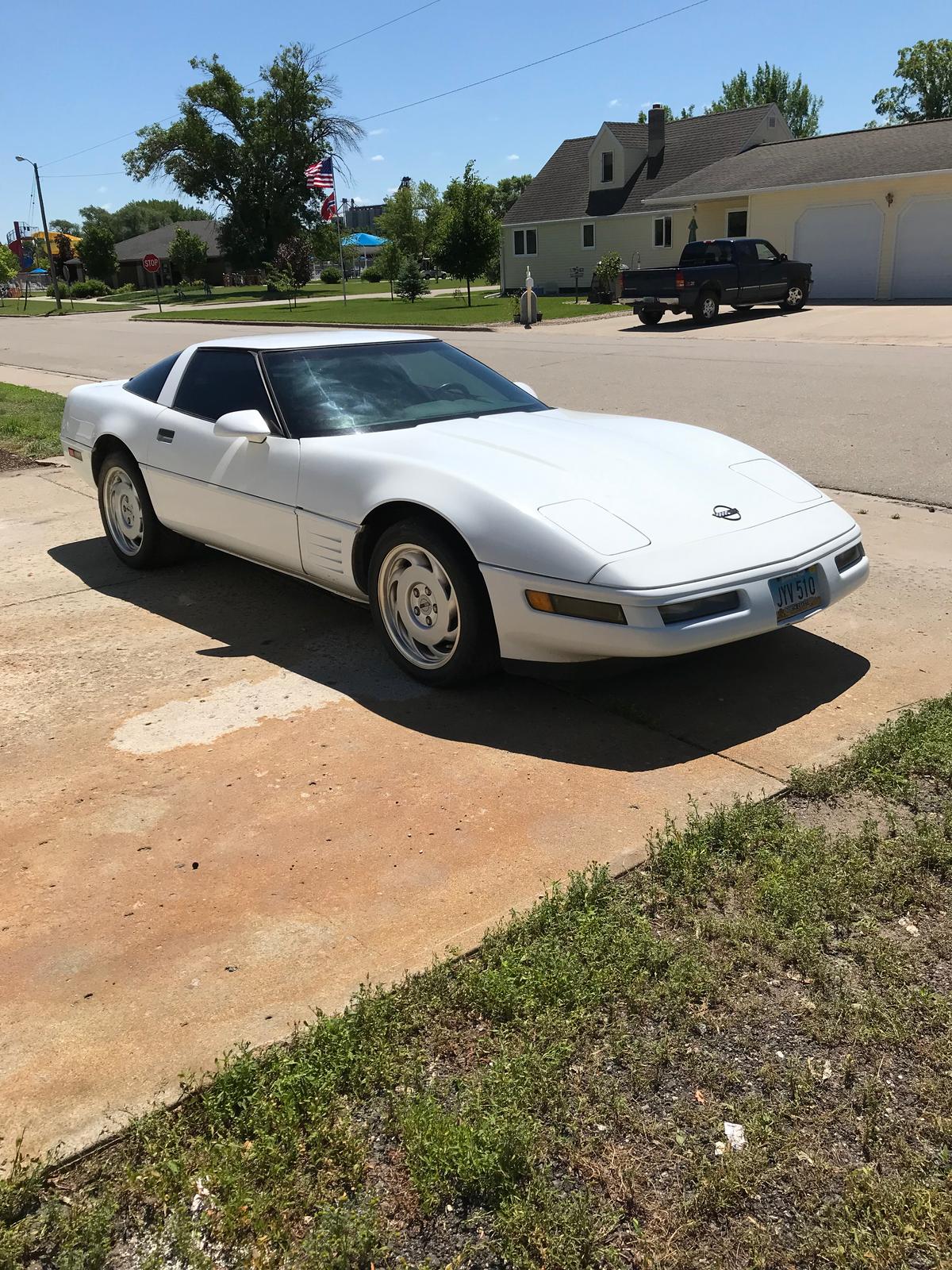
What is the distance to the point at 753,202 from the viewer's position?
109 feet

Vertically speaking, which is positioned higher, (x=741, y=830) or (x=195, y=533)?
(x=195, y=533)

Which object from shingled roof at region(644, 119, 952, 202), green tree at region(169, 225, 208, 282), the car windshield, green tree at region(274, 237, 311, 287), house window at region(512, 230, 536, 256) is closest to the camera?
the car windshield

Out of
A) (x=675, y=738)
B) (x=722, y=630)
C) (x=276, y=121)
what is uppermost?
(x=276, y=121)

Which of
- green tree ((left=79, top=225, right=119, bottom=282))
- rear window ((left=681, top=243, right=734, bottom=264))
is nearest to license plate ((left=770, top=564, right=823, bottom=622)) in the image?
rear window ((left=681, top=243, right=734, bottom=264))

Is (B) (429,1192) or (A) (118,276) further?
(A) (118,276)

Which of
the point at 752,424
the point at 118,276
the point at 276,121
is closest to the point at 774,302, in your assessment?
the point at 752,424

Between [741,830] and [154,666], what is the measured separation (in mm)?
2859

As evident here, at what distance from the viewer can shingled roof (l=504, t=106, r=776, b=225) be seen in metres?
41.0

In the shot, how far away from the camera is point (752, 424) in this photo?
1083 centimetres

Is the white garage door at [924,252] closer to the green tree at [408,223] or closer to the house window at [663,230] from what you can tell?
the house window at [663,230]

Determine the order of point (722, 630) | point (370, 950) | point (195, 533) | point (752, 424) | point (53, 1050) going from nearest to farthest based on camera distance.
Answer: point (53, 1050), point (370, 950), point (722, 630), point (195, 533), point (752, 424)

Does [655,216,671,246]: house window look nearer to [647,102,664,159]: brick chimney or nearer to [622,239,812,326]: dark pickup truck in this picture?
[647,102,664,159]: brick chimney

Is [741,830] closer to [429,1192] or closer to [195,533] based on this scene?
[429,1192]

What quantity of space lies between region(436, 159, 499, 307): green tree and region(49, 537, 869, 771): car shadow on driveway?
32.7 metres
